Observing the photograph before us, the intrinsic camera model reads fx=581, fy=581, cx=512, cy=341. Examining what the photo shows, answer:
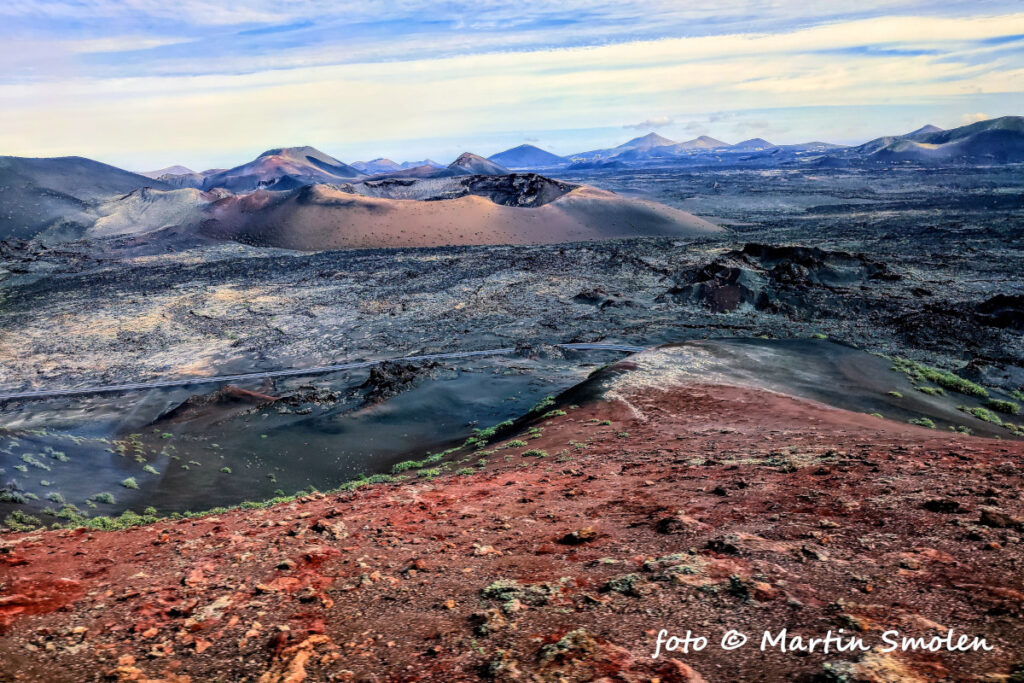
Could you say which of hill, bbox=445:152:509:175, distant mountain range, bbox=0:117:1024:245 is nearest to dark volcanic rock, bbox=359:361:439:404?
distant mountain range, bbox=0:117:1024:245

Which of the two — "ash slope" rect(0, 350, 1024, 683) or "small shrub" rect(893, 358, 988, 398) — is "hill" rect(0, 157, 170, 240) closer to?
"ash slope" rect(0, 350, 1024, 683)

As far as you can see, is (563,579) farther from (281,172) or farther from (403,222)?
(281,172)

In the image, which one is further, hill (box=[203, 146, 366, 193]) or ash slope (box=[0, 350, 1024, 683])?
hill (box=[203, 146, 366, 193])

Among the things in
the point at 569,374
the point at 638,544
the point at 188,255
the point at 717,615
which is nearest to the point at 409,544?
the point at 638,544

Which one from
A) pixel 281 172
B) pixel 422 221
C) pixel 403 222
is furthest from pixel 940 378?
pixel 281 172

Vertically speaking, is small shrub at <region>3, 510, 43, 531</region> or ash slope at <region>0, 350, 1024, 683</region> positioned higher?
ash slope at <region>0, 350, 1024, 683</region>

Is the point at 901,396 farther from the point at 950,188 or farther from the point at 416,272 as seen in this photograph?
the point at 950,188

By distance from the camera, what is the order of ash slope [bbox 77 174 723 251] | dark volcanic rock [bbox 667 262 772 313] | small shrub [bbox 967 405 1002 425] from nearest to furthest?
small shrub [bbox 967 405 1002 425], dark volcanic rock [bbox 667 262 772 313], ash slope [bbox 77 174 723 251]
